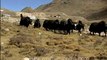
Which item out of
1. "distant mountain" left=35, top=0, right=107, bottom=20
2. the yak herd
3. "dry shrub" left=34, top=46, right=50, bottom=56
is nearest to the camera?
"dry shrub" left=34, top=46, right=50, bottom=56

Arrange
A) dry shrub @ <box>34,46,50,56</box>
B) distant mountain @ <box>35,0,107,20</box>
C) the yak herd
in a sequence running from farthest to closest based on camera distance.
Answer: distant mountain @ <box>35,0,107,20</box>, the yak herd, dry shrub @ <box>34,46,50,56</box>

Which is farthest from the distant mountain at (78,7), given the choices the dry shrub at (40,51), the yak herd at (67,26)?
the dry shrub at (40,51)

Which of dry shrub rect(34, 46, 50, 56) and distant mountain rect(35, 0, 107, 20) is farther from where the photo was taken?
distant mountain rect(35, 0, 107, 20)

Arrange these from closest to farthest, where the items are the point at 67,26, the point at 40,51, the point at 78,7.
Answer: the point at 40,51 → the point at 67,26 → the point at 78,7

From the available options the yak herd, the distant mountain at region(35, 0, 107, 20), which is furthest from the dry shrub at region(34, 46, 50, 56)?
the distant mountain at region(35, 0, 107, 20)

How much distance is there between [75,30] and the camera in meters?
49.0

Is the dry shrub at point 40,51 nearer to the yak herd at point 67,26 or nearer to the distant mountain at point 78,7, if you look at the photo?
the yak herd at point 67,26

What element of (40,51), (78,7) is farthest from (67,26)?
(78,7)

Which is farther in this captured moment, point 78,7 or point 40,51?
point 78,7

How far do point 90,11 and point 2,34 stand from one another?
149 m

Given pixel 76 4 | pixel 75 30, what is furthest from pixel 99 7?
pixel 75 30

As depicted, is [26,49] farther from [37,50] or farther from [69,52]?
[69,52]

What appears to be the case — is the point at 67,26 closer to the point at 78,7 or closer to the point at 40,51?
the point at 40,51

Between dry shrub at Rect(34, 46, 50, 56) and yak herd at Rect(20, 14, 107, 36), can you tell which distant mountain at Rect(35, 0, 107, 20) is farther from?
dry shrub at Rect(34, 46, 50, 56)
